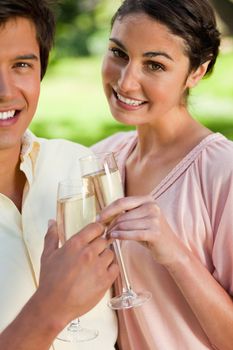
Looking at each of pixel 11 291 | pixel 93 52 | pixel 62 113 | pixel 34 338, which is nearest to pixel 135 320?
pixel 11 291

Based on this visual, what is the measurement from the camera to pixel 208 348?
3.16 m

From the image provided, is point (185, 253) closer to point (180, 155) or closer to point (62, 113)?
point (180, 155)

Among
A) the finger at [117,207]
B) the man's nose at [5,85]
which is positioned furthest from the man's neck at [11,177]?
the finger at [117,207]

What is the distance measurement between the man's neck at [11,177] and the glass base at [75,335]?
19.1 inches

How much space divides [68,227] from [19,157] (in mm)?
613

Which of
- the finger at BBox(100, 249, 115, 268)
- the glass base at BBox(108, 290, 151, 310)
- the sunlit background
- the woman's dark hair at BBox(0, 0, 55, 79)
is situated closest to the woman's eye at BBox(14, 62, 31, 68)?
the woman's dark hair at BBox(0, 0, 55, 79)

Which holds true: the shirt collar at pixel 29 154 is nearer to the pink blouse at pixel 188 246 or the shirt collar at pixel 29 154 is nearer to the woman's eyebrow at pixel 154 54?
the pink blouse at pixel 188 246

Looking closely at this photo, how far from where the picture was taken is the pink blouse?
3053mm

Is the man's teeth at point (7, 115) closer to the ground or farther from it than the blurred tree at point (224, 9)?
closer to the ground

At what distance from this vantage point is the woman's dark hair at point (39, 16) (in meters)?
2.85

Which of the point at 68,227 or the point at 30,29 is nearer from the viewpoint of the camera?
the point at 68,227

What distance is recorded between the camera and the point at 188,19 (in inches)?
131

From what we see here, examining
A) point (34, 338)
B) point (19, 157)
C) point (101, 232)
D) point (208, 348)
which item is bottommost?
point (208, 348)

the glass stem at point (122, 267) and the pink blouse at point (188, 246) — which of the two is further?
the pink blouse at point (188, 246)
